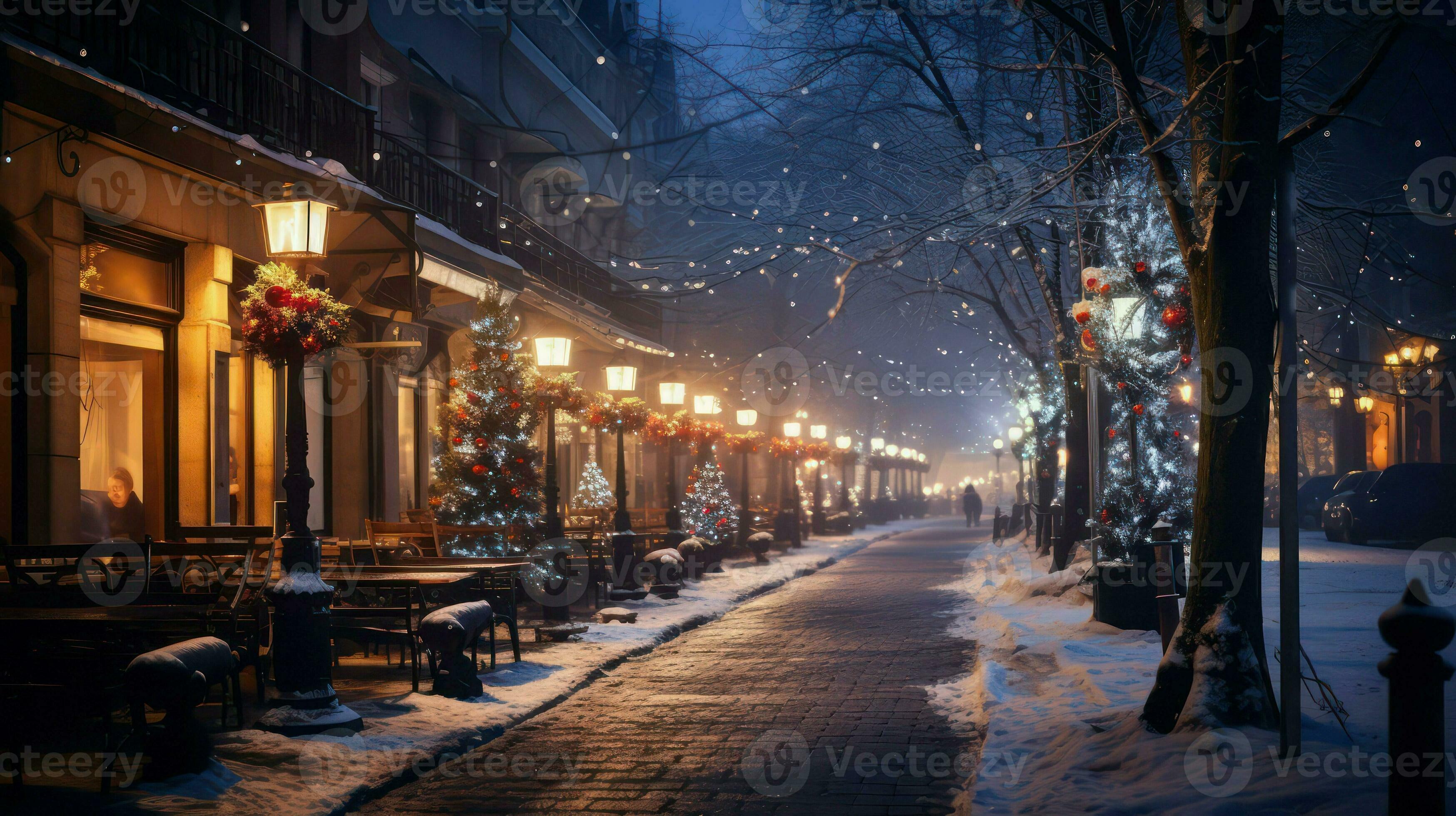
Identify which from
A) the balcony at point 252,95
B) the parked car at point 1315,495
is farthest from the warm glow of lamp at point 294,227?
the parked car at point 1315,495

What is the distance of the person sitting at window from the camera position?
12.0 meters

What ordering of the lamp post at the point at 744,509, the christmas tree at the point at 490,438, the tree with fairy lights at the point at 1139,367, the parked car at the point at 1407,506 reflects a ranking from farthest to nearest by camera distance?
the lamp post at the point at 744,509
the parked car at the point at 1407,506
the christmas tree at the point at 490,438
the tree with fairy lights at the point at 1139,367

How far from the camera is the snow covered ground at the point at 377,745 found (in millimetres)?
5691

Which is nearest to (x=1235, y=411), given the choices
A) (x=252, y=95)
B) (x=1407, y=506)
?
(x=252, y=95)

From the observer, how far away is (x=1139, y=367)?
1235 cm

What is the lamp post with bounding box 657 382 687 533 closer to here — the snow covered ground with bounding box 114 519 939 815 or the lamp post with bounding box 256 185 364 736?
the snow covered ground with bounding box 114 519 939 815

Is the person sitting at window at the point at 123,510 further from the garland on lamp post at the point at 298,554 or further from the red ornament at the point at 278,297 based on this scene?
the red ornament at the point at 278,297

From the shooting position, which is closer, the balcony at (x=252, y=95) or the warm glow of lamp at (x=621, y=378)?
the balcony at (x=252, y=95)

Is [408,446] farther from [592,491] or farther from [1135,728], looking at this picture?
[1135,728]

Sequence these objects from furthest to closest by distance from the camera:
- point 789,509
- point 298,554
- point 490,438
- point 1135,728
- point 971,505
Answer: point 971,505 → point 789,509 → point 490,438 → point 298,554 → point 1135,728

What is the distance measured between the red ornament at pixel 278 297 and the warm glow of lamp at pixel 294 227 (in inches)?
53.0

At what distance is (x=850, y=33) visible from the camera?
12.0 meters

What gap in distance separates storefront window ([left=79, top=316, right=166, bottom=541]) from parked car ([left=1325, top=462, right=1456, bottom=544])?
2327 cm

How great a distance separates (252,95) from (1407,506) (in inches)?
927
